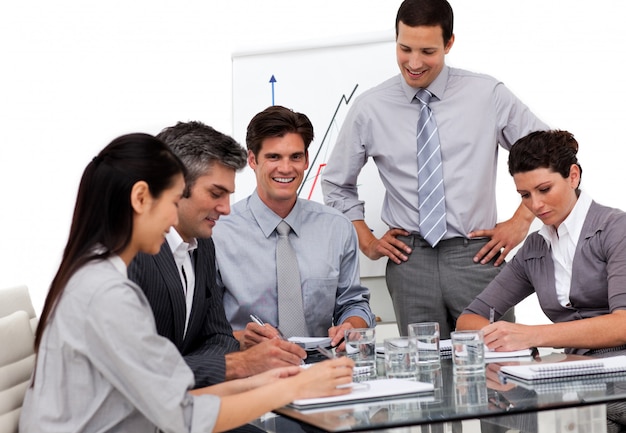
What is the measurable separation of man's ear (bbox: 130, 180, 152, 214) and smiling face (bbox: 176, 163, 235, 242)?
A: 75cm

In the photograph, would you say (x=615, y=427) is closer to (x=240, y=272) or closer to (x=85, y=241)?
(x=240, y=272)

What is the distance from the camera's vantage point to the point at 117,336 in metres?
1.70

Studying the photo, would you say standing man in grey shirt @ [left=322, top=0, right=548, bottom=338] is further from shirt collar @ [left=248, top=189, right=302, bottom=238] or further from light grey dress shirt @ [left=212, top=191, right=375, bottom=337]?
shirt collar @ [left=248, top=189, right=302, bottom=238]

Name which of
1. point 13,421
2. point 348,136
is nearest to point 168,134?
point 13,421

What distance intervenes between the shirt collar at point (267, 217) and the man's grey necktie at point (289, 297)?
0.29ft

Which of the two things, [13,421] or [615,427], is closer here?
[13,421]

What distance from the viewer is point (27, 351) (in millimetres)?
2131

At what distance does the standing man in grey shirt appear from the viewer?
11.5ft

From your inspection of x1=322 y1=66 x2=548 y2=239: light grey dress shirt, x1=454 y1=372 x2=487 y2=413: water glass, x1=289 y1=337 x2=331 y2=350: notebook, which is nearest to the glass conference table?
x1=454 y1=372 x2=487 y2=413: water glass

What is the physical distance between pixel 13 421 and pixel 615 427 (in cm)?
160

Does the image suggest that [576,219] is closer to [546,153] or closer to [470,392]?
[546,153]

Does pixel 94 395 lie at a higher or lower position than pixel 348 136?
lower

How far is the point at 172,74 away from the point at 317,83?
0.83 metres

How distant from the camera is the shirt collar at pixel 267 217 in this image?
125 inches
